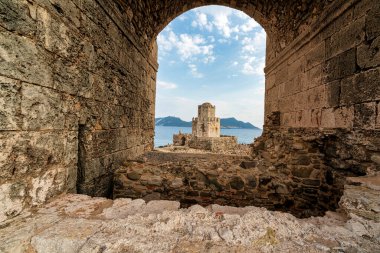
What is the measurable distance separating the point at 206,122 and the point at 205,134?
1766 mm

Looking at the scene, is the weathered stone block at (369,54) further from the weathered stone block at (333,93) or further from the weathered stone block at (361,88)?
the weathered stone block at (333,93)

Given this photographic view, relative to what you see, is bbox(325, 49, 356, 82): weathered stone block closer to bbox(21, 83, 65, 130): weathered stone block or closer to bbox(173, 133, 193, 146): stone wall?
bbox(21, 83, 65, 130): weathered stone block

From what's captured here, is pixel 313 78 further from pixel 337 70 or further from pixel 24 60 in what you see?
pixel 24 60

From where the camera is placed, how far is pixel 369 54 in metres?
2.25

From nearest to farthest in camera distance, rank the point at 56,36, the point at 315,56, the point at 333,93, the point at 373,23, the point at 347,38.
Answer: the point at 56,36 → the point at 373,23 → the point at 347,38 → the point at 333,93 → the point at 315,56

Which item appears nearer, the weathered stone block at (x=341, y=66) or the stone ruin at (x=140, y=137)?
the stone ruin at (x=140, y=137)

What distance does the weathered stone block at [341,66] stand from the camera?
2.50 m

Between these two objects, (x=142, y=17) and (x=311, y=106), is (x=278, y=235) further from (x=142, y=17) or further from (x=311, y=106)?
(x=142, y=17)

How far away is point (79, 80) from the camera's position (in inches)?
95.6

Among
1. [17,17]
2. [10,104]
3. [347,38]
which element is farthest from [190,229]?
[347,38]

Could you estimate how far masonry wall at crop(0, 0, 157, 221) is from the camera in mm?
1576

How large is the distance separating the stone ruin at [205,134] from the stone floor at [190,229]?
76.2 ft

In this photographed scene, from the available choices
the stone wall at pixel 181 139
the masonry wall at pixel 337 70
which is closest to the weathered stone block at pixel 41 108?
the masonry wall at pixel 337 70

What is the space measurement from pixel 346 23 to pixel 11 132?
403cm
